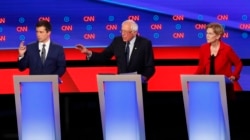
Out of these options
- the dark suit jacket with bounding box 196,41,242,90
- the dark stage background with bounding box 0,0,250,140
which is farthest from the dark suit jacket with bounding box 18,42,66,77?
the dark stage background with bounding box 0,0,250,140

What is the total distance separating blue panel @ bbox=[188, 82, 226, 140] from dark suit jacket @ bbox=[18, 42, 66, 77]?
1767mm

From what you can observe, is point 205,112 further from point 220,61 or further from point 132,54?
point 132,54

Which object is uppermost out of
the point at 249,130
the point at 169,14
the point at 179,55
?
the point at 169,14

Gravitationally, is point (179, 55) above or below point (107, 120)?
above

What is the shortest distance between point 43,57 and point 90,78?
6.11 feet

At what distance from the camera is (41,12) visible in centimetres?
739

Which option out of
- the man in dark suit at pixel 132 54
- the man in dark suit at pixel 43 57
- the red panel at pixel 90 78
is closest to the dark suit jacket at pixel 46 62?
the man in dark suit at pixel 43 57

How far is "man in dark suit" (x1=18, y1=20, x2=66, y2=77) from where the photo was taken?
5.68 metres

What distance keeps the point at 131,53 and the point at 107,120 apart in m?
1.84

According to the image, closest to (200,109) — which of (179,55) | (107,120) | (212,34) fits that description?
(107,120)

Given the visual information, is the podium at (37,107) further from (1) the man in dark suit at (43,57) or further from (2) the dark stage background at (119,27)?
(2) the dark stage background at (119,27)

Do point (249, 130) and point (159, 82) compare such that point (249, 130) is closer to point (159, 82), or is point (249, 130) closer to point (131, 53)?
point (131, 53)

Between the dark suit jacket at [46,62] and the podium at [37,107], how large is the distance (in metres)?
1.29

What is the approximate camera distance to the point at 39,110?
172 inches
